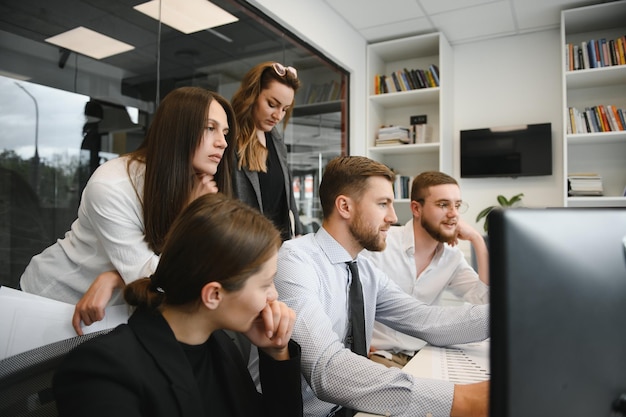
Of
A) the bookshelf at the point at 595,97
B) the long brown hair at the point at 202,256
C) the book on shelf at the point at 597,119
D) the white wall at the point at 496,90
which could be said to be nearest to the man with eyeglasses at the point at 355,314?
the long brown hair at the point at 202,256

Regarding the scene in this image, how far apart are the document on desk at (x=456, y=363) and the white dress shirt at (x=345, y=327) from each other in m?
0.04

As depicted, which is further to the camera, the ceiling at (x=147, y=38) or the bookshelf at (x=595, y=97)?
the bookshelf at (x=595, y=97)

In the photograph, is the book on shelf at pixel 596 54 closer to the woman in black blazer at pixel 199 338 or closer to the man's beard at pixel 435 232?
the man's beard at pixel 435 232

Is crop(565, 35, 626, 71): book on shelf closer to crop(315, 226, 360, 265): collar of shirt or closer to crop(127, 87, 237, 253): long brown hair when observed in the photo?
crop(315, 226, 360, 265): collar of shirt

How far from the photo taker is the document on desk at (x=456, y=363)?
3.60 ft

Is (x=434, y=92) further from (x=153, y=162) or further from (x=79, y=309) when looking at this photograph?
(x=79, y=309)

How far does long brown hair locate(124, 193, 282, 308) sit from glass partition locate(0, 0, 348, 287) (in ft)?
3.76

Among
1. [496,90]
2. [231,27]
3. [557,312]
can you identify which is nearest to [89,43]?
[231,27]

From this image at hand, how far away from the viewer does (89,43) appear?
1.93 meters

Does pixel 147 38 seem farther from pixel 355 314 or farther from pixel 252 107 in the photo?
pixel 355 314

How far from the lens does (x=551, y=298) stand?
40 centimetres

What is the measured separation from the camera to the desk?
1.10 m

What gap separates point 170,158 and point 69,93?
0.91m

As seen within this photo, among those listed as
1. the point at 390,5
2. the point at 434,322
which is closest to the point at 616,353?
the point at 434,322
